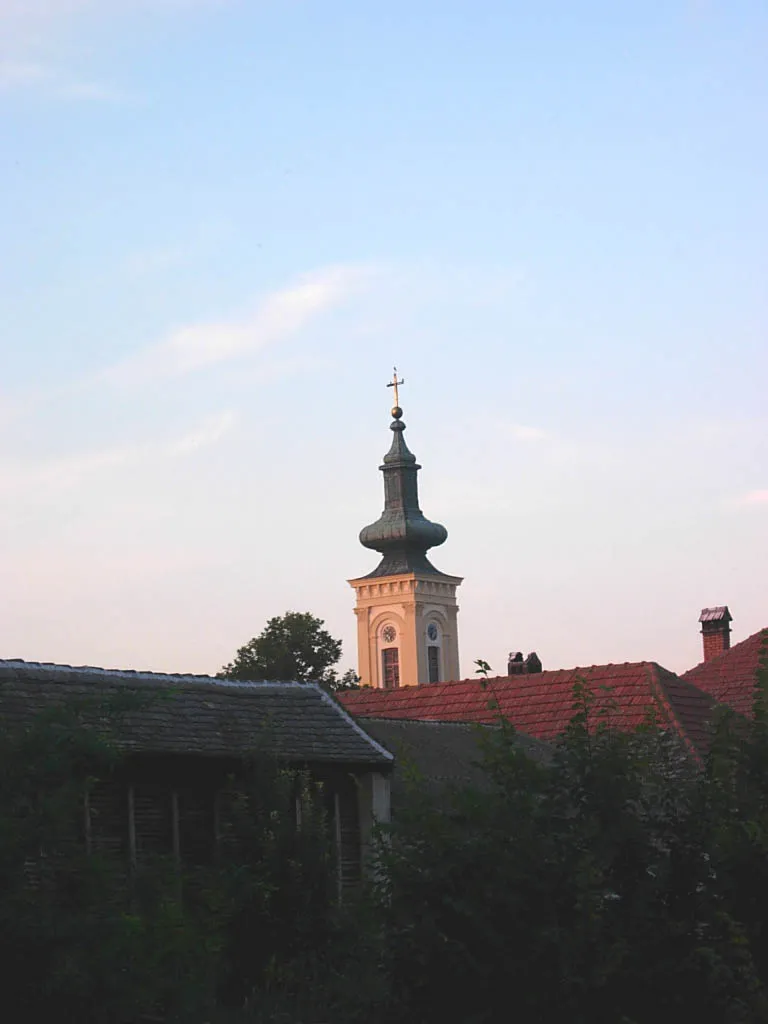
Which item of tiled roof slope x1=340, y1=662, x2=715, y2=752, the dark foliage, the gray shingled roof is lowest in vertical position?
the dark foliage

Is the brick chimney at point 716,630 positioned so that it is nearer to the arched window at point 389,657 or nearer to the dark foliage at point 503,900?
the dark foliage at point 503,900

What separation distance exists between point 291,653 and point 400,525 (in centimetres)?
3365

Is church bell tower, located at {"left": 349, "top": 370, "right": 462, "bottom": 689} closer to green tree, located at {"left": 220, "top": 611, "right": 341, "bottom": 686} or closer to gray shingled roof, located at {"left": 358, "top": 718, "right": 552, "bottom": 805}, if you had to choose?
green tree, located at {"left": 220, "top": 611, "right": 341, "bottom": 686}

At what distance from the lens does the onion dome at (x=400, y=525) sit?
349ft

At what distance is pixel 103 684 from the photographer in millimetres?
19656

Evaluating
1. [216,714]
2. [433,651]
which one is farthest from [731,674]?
[433,651]

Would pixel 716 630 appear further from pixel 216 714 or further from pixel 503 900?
pixel 503 900

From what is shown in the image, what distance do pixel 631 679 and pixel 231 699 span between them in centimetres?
1086

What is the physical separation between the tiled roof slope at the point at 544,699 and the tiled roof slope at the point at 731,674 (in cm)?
451

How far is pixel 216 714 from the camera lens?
2034 cm

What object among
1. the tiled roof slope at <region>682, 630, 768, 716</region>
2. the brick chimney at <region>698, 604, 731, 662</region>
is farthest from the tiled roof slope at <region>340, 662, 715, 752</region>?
the brick chimney at <region>698, 604, 731, 662</region>

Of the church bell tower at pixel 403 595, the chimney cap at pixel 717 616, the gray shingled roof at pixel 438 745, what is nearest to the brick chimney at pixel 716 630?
the chimney cap at pixel 717 616

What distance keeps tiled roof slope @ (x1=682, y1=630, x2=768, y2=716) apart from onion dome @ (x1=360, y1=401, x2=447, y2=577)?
6815cm

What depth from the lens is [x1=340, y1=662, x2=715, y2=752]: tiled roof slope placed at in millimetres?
29059
